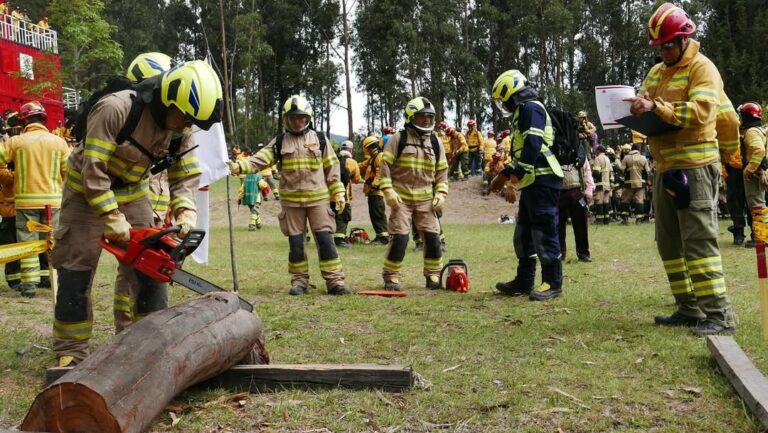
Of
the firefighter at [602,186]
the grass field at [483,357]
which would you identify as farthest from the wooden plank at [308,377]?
the firefighter at [602,186]

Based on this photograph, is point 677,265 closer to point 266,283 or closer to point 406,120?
point 406,120

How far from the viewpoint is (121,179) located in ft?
15.8

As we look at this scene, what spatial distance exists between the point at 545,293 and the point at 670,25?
304 cm

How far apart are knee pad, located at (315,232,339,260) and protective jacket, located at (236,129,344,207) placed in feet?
1.26

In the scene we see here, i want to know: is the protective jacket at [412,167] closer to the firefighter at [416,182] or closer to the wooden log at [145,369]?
the firefighter at [416,182]

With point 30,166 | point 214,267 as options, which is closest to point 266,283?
point 214,267

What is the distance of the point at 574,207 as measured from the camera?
32.2 feet

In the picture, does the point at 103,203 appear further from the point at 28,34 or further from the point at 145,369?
the point at 28,34

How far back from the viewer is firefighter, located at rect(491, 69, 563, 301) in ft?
23.2

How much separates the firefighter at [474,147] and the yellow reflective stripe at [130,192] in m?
20.8

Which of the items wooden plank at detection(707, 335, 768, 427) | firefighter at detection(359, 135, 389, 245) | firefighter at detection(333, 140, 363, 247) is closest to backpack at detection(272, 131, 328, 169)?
wooden plank at detection(707, 335, 768, 427)

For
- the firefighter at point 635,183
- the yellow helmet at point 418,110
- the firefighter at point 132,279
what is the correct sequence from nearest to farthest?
the firefighter at point 132,279, the yellow helmet at point 418,110, the firefighter at point 635,183

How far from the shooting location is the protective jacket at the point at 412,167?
8352mm

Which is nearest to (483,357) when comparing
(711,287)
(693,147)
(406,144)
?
(711,287)
